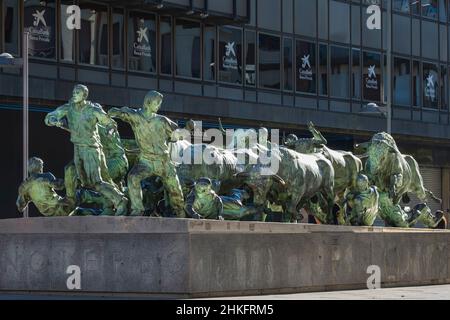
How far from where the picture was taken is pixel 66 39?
37750mm

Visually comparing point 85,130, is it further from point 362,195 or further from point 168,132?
point 362,195

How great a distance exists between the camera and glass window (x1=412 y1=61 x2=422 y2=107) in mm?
52094

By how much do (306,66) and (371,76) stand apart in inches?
144

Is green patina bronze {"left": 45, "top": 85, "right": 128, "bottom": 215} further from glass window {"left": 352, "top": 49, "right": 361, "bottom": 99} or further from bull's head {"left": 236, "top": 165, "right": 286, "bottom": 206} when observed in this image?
glass window {"left": 352, "top": 49, "right": 361, "bottom": 99}

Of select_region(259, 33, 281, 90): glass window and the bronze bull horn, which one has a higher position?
select_region(259, 33, 281, 90): glass window

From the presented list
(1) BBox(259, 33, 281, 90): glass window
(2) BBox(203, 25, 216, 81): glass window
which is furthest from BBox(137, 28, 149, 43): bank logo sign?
(1) BBox(259, 33, 281, 90): glass window

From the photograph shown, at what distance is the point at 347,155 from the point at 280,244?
4207 mm

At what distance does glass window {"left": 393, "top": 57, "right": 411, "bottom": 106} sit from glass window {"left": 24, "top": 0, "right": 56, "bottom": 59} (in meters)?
17.5

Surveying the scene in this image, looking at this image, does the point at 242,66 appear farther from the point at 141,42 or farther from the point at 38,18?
the point at 38,18

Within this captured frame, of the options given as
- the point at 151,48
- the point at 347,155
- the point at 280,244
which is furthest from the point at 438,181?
the point at 280,244

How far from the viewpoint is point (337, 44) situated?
48.1m

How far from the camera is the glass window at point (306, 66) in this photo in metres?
46.7

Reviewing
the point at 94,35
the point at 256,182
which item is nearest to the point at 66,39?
the point at 94,35

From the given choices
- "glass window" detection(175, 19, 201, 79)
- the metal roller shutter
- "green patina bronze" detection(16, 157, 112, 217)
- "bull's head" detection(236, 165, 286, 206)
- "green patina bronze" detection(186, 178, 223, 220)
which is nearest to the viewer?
"green patina bronze" detection(186, 178, 223, 220)
